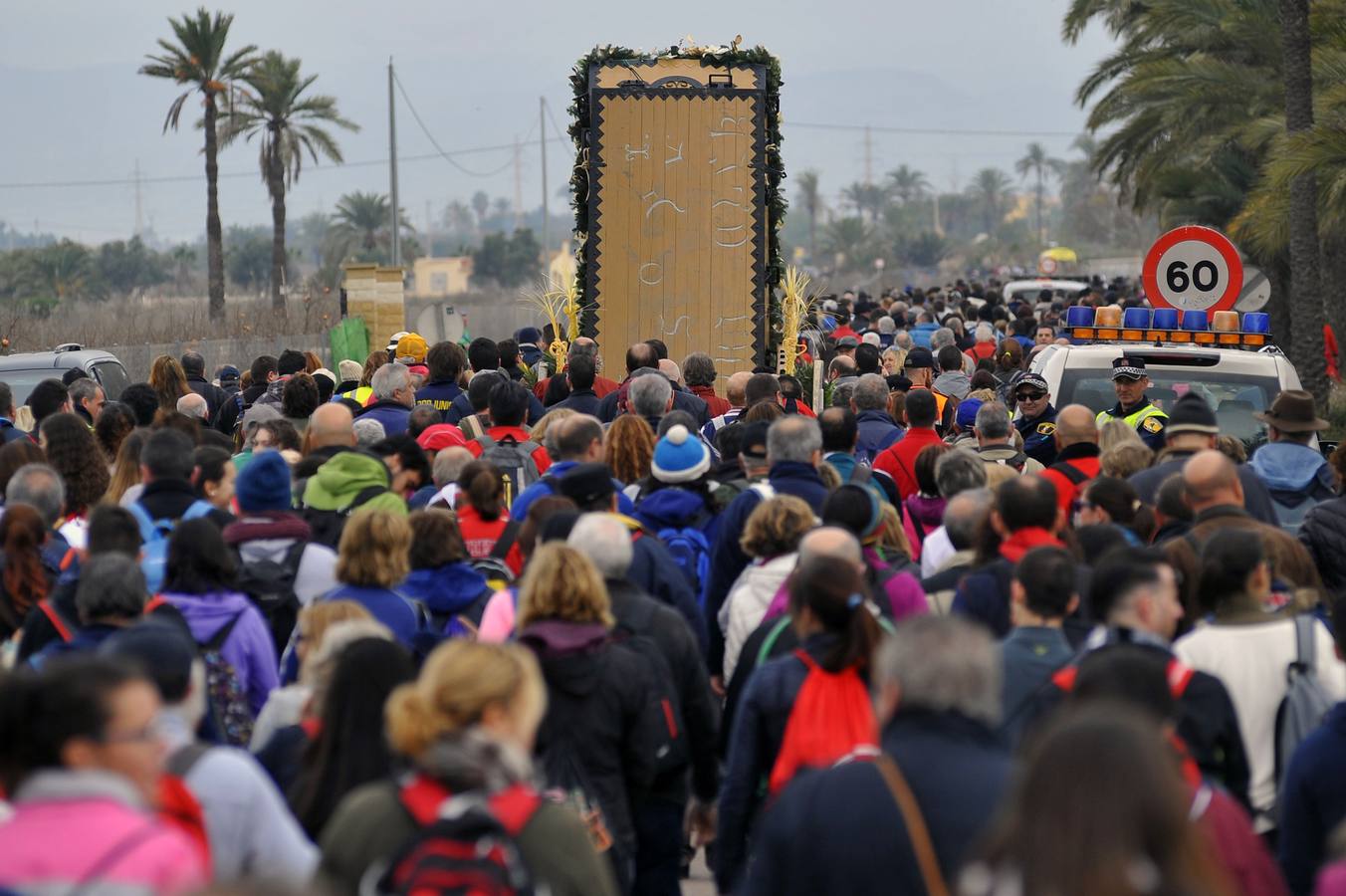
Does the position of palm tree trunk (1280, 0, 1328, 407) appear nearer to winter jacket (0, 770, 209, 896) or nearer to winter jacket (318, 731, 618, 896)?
winter jacket (318, 731, 618, 896)

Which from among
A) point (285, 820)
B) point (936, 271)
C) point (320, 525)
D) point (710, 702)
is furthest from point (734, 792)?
point (936, 271)

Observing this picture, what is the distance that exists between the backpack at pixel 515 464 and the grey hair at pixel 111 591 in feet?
11.9

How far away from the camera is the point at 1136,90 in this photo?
32.2m

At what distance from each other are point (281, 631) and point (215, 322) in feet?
126

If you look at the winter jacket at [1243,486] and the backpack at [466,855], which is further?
the winter jacket at [1243,486]

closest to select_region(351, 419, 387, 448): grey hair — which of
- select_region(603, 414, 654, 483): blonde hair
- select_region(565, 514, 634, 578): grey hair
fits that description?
select_region(603, 414, 654, 483): blonde hair

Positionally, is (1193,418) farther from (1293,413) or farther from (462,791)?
(462,791)

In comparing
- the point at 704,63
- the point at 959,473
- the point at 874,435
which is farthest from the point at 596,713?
the point at 704,63

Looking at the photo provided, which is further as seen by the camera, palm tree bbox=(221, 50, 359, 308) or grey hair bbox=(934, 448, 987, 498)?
palm tree bbox=(221, 50, 359, 308)

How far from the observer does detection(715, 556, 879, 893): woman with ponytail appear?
16.3 feet

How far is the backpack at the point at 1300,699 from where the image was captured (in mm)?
5492

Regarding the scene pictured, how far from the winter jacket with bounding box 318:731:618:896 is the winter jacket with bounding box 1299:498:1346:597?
493 centimetres

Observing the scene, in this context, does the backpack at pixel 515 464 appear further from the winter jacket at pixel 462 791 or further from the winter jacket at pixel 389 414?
the winter jacket at pixel 462 791

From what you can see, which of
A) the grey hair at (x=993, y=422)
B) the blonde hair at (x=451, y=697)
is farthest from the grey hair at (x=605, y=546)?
the grey hair at (x=993, y=422)
